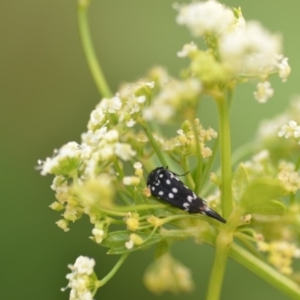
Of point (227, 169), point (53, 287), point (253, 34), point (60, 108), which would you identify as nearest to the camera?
point (253, 34)

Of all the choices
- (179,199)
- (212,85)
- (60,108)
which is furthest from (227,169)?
(60,108)

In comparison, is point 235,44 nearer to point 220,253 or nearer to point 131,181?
point 131,181

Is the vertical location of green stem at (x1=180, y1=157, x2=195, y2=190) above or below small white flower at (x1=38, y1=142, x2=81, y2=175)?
above

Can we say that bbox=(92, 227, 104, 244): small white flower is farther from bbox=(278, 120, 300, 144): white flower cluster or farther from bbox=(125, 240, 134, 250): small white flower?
bbox=(278, 120, 300, 144): white flower cluster

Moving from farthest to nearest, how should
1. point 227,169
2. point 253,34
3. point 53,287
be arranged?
1. point 53,287
2. point 227,169
3. point 253,34

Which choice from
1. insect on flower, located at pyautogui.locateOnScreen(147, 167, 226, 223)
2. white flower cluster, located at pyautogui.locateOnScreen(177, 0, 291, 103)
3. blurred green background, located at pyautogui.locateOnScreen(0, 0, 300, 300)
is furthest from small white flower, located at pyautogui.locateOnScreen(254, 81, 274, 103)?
blurred green background, located at pyautogui.locateOnScreen(0, 0, 300, 300)

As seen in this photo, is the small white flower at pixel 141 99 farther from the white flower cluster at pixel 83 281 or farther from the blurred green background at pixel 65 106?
the blurred green background at pixel 65 106

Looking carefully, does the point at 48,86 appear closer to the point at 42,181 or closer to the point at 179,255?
the point at 42,181
